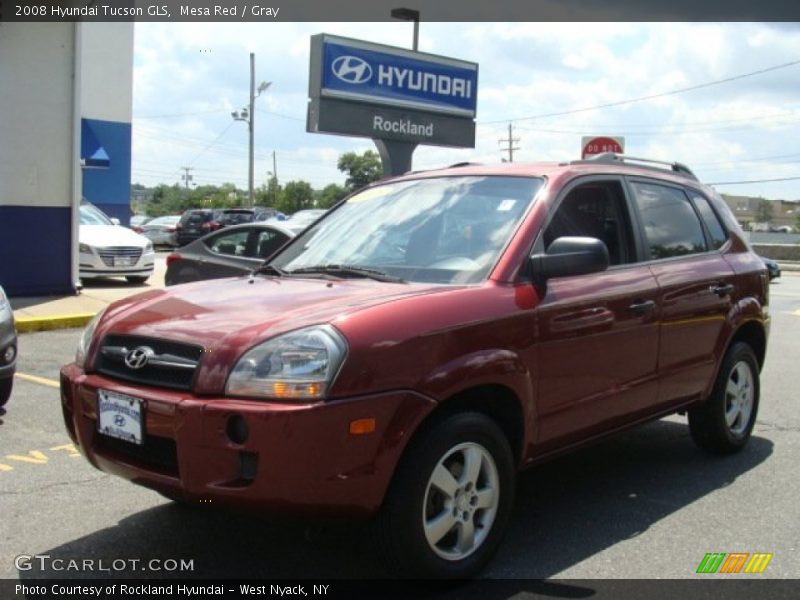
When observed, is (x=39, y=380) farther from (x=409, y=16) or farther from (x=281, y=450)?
(x=409, y=16)

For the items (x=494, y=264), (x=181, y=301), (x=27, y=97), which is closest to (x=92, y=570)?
(x=181, y=301)

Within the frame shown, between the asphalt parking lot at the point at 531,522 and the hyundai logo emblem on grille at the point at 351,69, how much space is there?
37.9 feet

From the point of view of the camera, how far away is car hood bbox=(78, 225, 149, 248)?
14.6 meters

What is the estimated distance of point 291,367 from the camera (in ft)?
10.2

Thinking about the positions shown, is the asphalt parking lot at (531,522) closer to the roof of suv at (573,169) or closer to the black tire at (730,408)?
the black tire at (730,408)

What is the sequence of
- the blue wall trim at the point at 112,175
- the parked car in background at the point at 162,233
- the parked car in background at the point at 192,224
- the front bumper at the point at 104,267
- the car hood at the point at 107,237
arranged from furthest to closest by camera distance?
the parked car in background at the point at 162,233
the parked car in background at the point at 192,224
the blue wall trim at the point at 112,175
the car hood at the point at 107,237
the front bumper at the point at 104,267

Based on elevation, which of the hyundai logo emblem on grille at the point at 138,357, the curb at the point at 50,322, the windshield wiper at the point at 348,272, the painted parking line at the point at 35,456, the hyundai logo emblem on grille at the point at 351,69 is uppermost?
the hyundai logo emblem on grille at the point at 351,69

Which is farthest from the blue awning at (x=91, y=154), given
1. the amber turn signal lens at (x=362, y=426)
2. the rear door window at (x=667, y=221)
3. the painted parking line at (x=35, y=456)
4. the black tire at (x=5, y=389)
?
the amber turn signal lens at (x=362, y=426)

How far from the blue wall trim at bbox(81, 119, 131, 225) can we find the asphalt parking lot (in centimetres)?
2051

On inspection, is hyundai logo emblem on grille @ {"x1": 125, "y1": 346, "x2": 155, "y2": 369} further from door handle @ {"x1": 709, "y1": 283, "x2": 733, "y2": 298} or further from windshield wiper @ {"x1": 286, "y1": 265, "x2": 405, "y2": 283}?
door handle @ {"x1": 709, "y1": 283, "x2": 733, "y2": 298}

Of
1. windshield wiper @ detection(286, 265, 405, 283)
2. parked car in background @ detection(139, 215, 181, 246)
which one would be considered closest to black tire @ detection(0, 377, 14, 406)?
windshield wiper @ detection(286, 265, 405, 283)

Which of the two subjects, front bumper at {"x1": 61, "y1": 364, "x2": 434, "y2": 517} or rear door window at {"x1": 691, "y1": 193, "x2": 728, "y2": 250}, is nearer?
front bumper at {"x1": 61, "y1": 364, "x2": 434, "y2": 517}

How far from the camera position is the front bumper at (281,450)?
3021mm
